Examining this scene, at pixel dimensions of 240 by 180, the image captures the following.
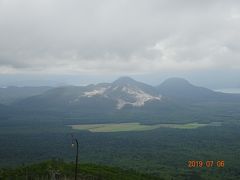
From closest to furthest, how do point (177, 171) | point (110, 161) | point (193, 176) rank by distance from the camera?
point (193, 176) < point (177, 171) < point (110, 161)

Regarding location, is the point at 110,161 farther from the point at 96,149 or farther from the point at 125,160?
the point at 96,149

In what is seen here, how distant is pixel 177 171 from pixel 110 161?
30455 mm

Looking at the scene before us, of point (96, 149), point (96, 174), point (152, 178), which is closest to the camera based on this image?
point (96, 174)

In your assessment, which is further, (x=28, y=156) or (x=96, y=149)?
(x=96, y=149)

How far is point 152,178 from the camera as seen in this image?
11231 centimetres

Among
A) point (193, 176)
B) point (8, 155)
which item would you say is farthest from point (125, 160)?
point (8, 155)

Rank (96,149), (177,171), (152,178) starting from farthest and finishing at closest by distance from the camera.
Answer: (96,149)
(177,171)
(152,178)

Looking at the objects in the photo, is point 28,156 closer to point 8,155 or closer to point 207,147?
point 8,155

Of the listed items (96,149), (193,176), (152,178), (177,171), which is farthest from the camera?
(96,149)

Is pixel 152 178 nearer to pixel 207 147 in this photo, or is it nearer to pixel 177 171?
pixel 177 171

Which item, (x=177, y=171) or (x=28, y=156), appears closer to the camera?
(x=177, y=171)

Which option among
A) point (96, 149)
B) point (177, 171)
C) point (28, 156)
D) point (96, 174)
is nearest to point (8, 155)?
point (28, 156)

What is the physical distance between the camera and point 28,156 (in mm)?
170750

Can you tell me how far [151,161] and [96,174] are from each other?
69.3 m
